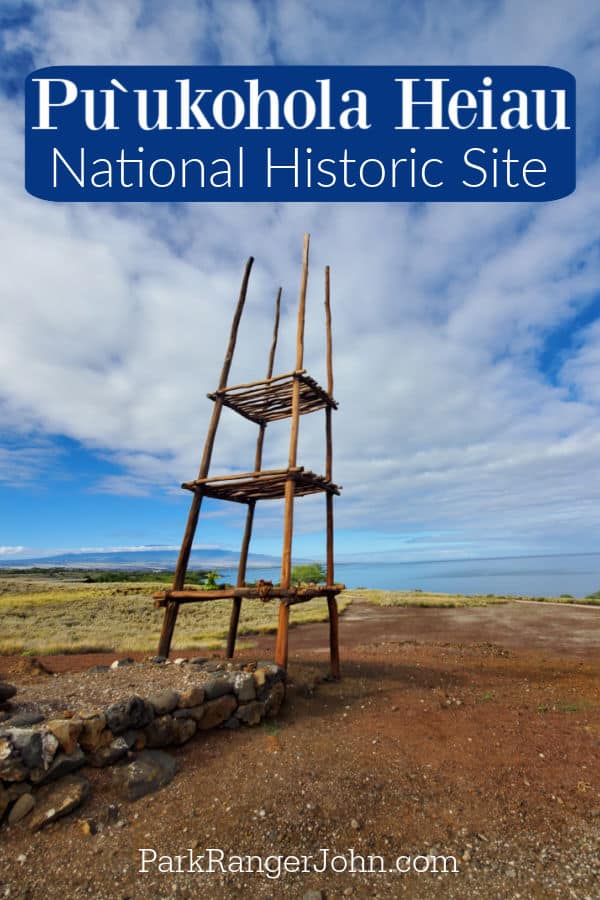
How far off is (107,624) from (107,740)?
21.6 m

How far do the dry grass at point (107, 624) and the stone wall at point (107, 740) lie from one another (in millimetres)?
11023

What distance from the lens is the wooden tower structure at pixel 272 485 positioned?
9.86 meters

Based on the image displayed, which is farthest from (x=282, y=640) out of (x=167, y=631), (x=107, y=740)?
(x=107, y=740)

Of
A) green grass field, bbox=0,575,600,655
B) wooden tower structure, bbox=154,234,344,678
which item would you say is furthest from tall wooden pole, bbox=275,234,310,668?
green grass field, bbox=0,575,600,655

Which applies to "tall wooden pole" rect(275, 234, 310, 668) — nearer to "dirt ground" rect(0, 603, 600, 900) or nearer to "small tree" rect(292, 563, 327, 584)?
"dirt ground" rect(0, 603, 600, 900)

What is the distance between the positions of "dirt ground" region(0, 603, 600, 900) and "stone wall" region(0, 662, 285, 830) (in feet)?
0.62

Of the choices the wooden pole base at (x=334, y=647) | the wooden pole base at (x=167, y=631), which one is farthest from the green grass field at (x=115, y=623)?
the wooden pole base at (x=334, y=647)

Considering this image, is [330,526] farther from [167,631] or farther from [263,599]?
[167,631]

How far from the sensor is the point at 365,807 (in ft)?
17.5

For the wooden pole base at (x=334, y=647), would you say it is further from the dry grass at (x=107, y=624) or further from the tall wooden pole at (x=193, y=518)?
the dry grass at (x=107, y=624)

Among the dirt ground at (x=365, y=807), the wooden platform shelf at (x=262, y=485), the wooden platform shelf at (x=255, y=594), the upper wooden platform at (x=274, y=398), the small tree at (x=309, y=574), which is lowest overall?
the small tree at (x=309, y=574)

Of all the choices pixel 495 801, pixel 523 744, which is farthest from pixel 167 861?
pixel 523 744

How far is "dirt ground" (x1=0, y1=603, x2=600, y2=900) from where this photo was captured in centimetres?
421

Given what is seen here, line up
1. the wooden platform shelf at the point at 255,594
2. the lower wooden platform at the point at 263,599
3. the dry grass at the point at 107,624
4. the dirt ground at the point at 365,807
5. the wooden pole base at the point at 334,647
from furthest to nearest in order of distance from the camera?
the dry grass at the point at 107,624
the wooden pole base at the point at 334,647
the wooden platform shelf at the point at 255,594
the lower wooden platform at the point at 263,599
the dirt ground at the point at 365,807
